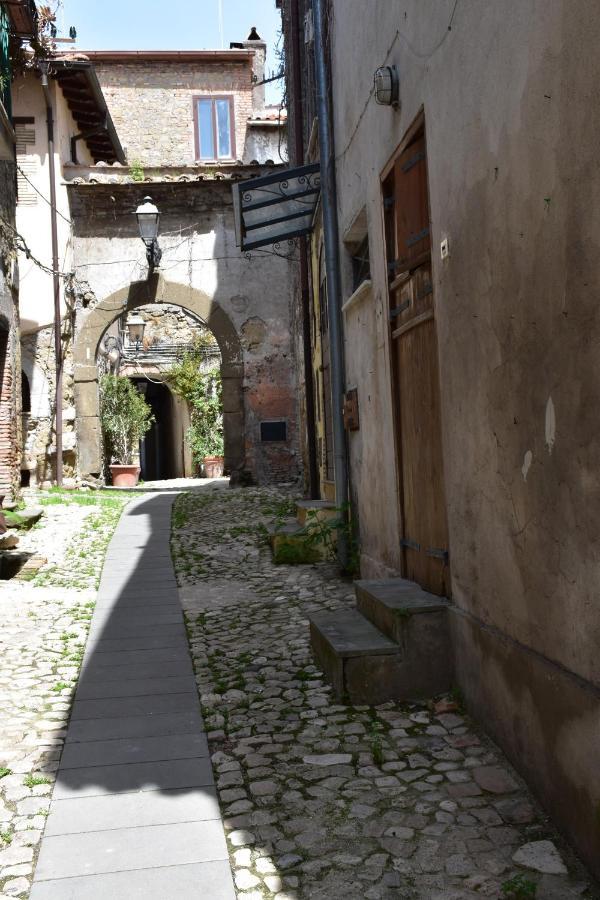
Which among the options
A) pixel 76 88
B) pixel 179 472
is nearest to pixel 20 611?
pixel 76 88

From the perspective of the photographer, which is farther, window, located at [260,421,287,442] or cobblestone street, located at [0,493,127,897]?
window, located at [260,421,287,442]

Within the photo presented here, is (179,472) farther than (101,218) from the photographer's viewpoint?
Yes

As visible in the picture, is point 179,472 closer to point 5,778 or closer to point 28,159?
point 28,159

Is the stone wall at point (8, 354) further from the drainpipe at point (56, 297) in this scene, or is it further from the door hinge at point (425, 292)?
the door hinge at point (425, 292)

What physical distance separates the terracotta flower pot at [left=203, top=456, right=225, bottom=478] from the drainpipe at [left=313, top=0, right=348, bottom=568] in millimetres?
14731

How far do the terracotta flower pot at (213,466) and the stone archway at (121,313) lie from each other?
6982 mm

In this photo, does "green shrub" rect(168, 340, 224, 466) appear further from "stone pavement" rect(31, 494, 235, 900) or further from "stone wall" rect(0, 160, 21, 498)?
"stone pavement" rect(31, 494, 235, 900)

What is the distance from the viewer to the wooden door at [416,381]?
14.5ft

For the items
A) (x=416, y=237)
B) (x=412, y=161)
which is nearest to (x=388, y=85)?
(x=412, y=161)

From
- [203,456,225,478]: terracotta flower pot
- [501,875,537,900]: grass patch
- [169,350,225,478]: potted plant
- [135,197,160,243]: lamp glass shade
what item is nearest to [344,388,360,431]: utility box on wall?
[501,875,537,900]: grass patch

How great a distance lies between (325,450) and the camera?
384 inches

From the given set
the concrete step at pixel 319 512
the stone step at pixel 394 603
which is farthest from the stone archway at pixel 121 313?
the stone step at pixel 394 603

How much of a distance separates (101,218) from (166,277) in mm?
1505

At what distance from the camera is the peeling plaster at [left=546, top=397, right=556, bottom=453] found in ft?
8.99
